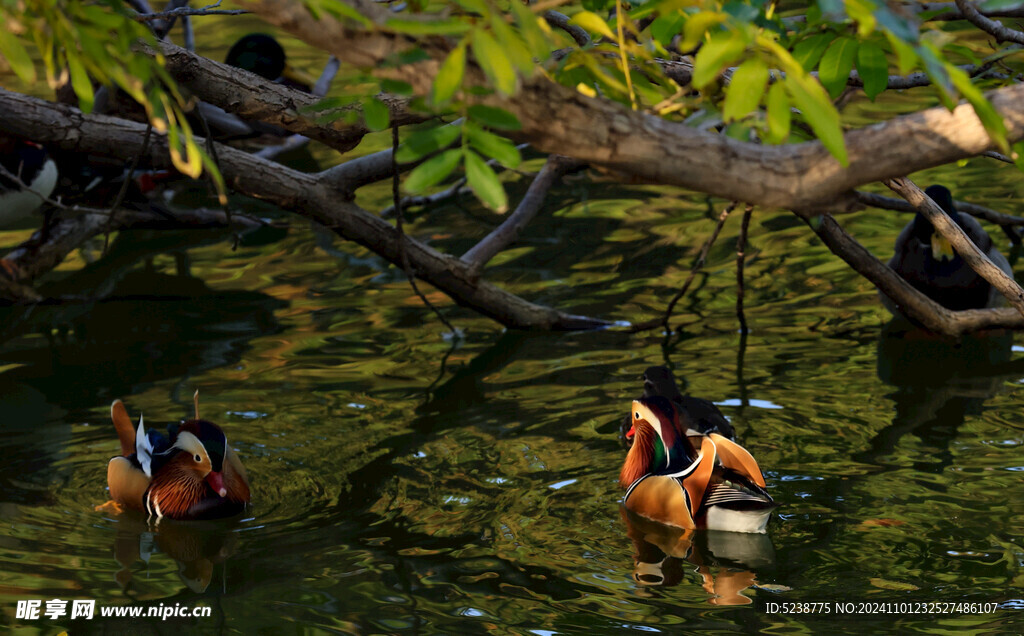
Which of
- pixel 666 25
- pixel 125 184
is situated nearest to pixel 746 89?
pixel 666 25

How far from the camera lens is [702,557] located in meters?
5.18

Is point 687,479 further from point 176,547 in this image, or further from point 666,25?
point 666,25

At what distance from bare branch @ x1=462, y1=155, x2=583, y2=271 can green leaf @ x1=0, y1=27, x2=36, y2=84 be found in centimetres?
511

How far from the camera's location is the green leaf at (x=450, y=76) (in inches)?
92.7

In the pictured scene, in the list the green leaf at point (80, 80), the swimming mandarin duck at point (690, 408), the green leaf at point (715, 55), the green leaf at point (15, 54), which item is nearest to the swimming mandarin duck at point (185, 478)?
the swimming mandarin duck at point (690, 408)

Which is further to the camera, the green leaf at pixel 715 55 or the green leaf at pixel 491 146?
the green leaf at pixel 491 146

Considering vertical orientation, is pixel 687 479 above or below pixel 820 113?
below

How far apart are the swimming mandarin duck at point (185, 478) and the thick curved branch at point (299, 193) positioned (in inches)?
72.7

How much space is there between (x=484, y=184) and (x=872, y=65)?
1614mm

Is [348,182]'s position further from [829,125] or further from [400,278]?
[829,125]

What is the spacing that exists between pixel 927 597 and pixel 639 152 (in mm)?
2887

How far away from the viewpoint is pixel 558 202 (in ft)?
36.0

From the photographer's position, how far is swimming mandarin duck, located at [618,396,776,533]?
5148mm

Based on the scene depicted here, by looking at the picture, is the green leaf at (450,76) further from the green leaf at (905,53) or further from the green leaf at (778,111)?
the green leaf at (905,53)
